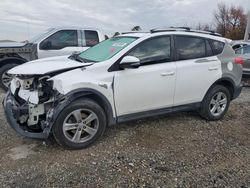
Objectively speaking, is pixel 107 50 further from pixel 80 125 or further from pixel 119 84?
pixel 80 125

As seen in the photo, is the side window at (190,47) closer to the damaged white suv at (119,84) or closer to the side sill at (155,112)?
the damaged white suv at (119,84)

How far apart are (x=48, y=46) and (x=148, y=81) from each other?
4.36 metres

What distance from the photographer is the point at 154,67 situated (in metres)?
4.23

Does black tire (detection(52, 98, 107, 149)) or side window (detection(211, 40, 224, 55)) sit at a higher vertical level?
side window (detection(211, 40, 224, 55))

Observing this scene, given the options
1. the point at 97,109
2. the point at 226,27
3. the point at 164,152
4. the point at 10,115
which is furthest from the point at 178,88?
the point at 226,27

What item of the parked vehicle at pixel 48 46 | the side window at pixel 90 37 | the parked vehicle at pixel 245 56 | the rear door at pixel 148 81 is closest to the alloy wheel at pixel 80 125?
the rear door at pixel 148 81

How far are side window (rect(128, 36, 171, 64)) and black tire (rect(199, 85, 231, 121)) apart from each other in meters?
1.17

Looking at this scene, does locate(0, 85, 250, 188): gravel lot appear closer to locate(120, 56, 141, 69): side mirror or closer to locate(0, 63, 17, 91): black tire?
locate(120, 56, 141, 69): side mirror

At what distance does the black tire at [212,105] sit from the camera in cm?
493

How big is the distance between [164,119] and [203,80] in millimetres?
1043

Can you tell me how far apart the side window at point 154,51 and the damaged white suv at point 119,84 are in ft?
0.05

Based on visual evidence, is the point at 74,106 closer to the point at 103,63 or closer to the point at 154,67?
the point at 103,63

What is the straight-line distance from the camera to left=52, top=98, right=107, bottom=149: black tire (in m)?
3.57

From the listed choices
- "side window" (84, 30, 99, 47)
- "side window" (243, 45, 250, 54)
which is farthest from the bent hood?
"side window" (243, 45, 250, 54)
